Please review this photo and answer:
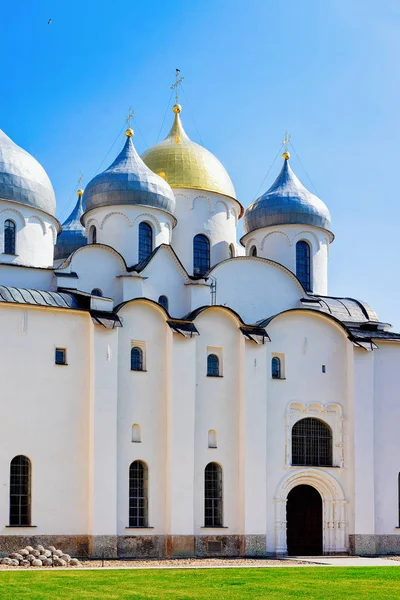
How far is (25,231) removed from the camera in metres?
30.5

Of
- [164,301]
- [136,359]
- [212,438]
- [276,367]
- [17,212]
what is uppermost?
[17,212]

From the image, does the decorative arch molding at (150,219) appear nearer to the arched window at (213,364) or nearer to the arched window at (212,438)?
the arched window at (213,364)

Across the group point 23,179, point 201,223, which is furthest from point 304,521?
point 23,179

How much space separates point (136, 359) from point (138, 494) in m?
3.68

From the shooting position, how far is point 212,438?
1118 inches

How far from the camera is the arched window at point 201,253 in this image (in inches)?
1361

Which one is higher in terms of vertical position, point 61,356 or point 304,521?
point 61,356

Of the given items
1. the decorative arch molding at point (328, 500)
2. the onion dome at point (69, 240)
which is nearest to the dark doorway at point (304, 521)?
the decorative arch molding at point (328, 500)

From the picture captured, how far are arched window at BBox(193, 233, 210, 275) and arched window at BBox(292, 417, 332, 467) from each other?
23.7ft

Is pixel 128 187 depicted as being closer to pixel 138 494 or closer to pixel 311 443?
pixel 311 443

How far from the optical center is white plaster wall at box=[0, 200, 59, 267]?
98.9 feet

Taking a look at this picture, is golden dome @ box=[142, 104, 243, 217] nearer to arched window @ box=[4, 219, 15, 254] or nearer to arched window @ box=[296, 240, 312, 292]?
arched window @ box=[296, 240, 312, 292]

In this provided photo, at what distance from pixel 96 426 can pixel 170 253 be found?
6.91m

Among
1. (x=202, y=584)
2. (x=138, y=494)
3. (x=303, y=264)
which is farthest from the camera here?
(x=303, y=264)
